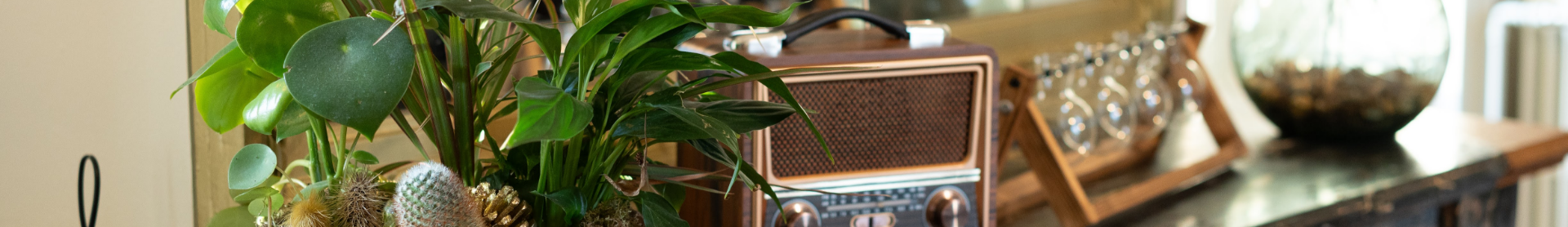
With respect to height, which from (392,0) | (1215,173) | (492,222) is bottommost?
(1215,173)

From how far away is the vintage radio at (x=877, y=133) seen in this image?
748mm

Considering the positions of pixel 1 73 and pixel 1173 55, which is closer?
pixel 1 73

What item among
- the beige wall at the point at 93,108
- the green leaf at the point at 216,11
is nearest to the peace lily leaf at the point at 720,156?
the green leaf at the point at 216,11

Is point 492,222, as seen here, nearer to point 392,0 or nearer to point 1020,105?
point 392,0

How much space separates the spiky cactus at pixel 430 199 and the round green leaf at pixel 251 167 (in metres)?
0.06

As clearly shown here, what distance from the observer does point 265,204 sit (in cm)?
49

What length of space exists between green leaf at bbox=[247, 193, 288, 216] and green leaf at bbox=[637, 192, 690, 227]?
0.17 metres

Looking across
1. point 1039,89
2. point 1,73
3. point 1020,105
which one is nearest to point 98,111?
point 1,73

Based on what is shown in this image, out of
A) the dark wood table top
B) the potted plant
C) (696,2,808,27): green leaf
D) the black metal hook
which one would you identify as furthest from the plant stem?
the dark wood table top

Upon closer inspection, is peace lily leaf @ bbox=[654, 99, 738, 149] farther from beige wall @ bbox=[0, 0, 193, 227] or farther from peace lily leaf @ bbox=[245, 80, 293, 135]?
beige wall @ bbox=[0, 0, 193, 227]

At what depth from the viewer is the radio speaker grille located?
0.75 metres

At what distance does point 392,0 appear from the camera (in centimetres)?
43

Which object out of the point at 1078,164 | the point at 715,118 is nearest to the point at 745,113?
the point at 715,118

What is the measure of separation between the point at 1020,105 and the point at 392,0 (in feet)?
2.41
